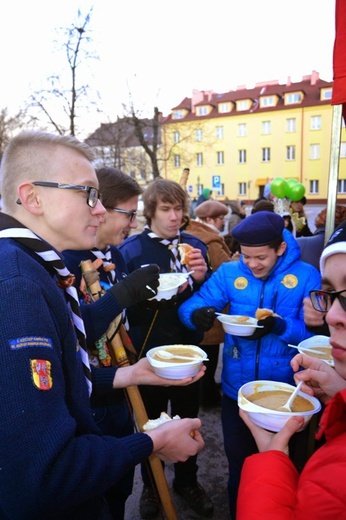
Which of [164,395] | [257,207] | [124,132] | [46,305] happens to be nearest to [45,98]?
[124,132]

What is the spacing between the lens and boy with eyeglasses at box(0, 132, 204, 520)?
1.05 metres

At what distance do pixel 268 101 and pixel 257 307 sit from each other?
48.2 meters

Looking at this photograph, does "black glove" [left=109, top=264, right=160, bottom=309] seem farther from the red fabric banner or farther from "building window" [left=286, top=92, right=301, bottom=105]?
"building window" [left=286, top=92, right=301, bottom=105]

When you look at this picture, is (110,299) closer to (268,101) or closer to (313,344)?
(313,344)

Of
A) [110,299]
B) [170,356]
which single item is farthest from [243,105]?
[170,356]

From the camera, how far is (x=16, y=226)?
53.0 inches

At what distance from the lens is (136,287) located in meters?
2.36

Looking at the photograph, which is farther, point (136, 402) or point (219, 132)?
point (219, 132)

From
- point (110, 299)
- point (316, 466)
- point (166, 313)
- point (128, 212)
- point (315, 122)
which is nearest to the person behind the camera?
point (316, 466)

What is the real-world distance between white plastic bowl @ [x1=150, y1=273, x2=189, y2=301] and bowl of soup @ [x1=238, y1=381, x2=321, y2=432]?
0.99 m

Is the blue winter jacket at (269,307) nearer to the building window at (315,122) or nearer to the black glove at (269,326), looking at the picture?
the black glove at (269,326)

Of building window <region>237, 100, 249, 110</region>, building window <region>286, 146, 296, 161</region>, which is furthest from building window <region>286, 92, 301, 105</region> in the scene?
building window <region>286, 146, 296, 161</region>

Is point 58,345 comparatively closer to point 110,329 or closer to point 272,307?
point 110,329

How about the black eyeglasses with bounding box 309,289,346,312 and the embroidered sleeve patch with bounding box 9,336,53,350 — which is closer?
the embroidered sleeve patch with bounding box 9,336,53,350
